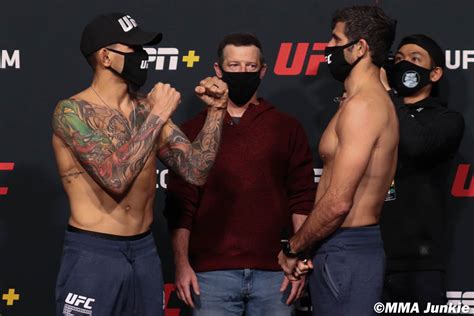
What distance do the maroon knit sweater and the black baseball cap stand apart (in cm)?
64

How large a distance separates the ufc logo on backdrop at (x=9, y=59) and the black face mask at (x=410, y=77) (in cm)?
175

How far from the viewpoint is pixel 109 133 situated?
10.8ft

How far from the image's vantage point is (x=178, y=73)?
14.5ft

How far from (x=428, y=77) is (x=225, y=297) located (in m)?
1.31

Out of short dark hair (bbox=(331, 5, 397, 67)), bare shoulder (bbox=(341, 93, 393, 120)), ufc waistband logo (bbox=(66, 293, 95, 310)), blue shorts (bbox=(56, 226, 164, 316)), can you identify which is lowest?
ufc waistband logo (bbox=(66, 293, 95, 310))

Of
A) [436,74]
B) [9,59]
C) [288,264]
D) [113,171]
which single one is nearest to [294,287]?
[288,264]

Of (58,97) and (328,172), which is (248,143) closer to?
(328,172)

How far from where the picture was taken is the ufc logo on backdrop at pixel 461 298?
4379mm

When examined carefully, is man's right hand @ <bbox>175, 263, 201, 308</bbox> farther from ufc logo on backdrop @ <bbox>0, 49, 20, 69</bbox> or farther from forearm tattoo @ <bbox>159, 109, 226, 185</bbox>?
ufc logo on backdrop @ <bbox>0, 49, 20, 69</bbox>

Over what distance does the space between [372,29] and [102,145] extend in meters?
1.07

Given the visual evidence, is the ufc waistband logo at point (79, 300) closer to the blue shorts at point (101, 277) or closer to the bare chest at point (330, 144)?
the blue shorts at point (101, 277)

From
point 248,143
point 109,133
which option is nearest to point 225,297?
point 248,143

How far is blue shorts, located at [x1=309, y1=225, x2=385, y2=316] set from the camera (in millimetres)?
3275

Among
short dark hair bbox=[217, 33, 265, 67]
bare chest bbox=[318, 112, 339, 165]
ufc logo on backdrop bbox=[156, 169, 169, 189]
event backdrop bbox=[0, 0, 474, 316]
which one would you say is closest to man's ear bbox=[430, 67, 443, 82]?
event backdrop bbox=[0, 0, 474, 316]
